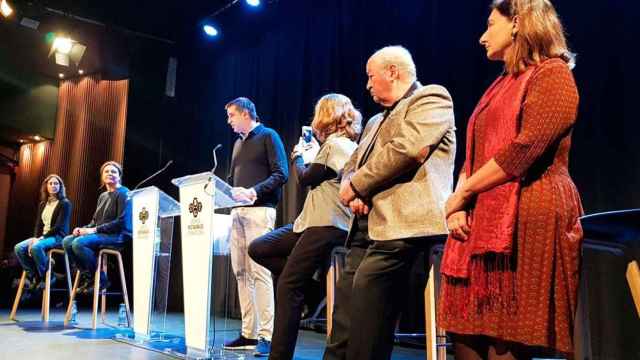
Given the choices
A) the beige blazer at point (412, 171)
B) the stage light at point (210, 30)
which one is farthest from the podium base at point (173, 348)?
the stage light at point (210, 30)

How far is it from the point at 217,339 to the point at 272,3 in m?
3.64

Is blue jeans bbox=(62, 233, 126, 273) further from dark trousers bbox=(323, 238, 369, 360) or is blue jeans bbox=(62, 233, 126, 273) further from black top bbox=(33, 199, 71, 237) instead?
dark trousers bbox=(323, 238, 369, 360)

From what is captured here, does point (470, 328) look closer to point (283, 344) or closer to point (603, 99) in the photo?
point (283, 344)

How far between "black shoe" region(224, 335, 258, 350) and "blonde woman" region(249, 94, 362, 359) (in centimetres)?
101

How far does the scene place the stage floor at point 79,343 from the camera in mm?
3381

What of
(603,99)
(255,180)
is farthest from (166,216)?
(603,99)

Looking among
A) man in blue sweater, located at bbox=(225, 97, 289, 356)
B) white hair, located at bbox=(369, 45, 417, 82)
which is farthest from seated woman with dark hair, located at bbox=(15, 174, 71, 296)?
white hair, located at bbox=(369, 45, 417, 82)

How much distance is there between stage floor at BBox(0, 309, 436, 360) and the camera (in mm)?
3381

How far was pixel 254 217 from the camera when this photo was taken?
3.48 metres

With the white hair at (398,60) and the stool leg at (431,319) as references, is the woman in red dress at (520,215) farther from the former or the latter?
the stool leg at (431,319)

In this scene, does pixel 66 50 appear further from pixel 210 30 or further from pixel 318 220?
pixel 318 220

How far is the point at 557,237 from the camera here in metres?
1.18

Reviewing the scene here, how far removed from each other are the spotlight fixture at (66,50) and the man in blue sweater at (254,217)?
17.0ft

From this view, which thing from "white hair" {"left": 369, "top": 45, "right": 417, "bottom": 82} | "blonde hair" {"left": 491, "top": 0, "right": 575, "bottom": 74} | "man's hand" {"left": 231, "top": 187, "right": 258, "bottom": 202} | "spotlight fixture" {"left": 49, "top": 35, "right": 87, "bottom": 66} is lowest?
"man's hand" {"left": 231, "top": 187, "right": 258, "bottom": 202}
